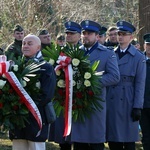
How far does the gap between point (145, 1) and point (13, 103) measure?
9.86 meters

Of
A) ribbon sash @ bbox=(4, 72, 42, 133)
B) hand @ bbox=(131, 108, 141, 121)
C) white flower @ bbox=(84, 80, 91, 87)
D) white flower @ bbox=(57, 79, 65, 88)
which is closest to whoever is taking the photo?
ribbon sash @ bbox=(4, 72, 42, 133)

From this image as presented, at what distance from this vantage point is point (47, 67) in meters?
6.89

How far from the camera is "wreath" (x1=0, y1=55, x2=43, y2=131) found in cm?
663

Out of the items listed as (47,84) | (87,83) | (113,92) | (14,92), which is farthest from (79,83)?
(14,92)

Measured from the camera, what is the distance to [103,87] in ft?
26.1

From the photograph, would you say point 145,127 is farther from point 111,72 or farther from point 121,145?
point 111,72

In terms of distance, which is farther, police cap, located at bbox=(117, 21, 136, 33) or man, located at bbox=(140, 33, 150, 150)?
man, located at bbox=(140, 33, 150, 150)

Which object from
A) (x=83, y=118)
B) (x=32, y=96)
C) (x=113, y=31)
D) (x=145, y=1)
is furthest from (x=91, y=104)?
(x=145, y=1)

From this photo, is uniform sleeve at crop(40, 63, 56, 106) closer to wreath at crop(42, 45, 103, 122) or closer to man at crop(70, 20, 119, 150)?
wreath at crop(42, 45, 103, 122)

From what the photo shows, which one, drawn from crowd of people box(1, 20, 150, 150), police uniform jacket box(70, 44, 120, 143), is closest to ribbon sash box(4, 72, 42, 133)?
crowd of people box(1, 20, 150, 150)

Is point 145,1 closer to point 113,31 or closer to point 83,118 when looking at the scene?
point 113,31

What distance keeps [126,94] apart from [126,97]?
44mm

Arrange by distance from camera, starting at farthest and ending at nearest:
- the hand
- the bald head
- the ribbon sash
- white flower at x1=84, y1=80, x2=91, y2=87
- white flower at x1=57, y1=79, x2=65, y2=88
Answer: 1. the hand
2. white flower at x1=57, y1=79, x2=65, y2=88
3. white flower at x1=84, y1=80, x2=91, y2=87
4. the bald head
5. the ribbon sash

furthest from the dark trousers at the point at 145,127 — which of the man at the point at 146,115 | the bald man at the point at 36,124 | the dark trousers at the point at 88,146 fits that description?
the bald man at the point at 36,124
